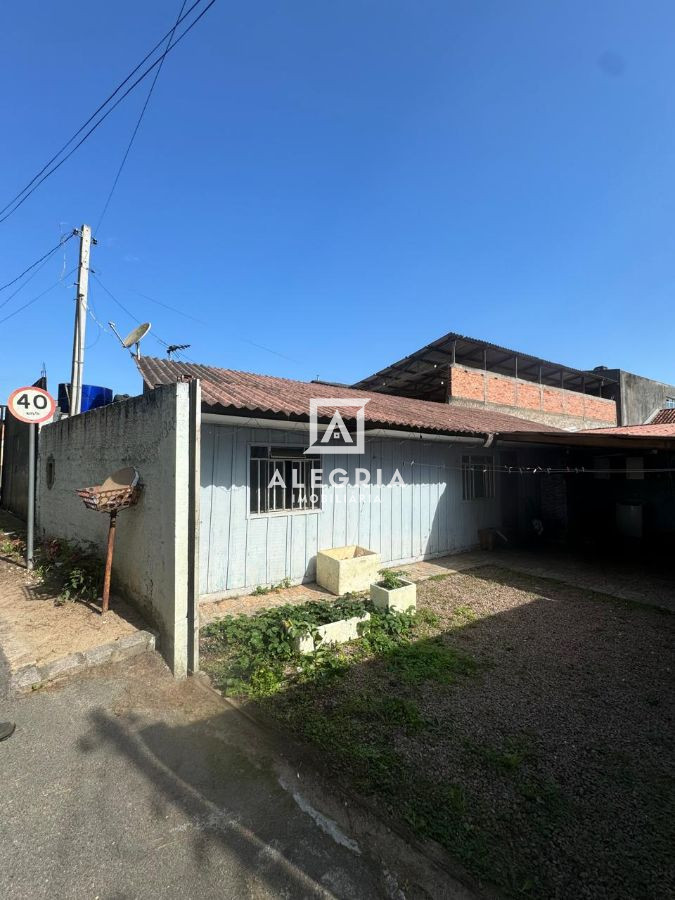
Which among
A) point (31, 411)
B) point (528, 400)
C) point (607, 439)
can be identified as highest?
point (528, 400)

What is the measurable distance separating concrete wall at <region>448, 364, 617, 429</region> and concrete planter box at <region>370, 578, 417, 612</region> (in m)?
10.8

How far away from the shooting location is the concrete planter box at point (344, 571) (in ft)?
19.6

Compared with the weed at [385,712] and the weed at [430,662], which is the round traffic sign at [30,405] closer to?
the weed at [385,712]

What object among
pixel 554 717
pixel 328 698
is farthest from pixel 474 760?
pixel 328 698

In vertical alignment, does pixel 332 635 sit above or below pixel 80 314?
below

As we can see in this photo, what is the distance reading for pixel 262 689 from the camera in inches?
137

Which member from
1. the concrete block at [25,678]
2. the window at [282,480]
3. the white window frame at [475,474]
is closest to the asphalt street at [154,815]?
the concrete block at [25,678]

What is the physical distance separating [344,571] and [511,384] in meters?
13.9

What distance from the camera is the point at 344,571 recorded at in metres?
5.99

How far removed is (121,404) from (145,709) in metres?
3.56

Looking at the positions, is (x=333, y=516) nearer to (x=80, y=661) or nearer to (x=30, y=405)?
(x=80, y=661)

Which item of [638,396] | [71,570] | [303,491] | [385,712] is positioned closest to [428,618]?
[385,712]

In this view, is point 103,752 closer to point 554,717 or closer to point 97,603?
point 97,603

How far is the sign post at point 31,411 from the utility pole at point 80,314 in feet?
7.46
